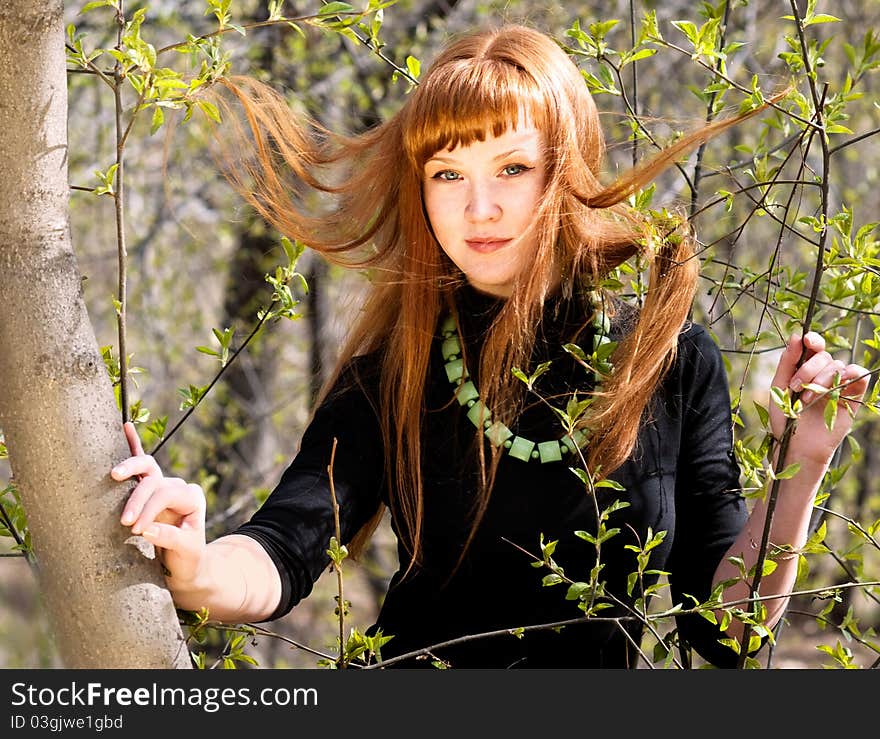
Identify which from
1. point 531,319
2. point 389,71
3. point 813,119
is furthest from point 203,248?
point 813,119

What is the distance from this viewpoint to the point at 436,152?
192 centimetres

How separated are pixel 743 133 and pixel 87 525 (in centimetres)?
445

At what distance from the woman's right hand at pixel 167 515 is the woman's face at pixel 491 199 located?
0.72 m

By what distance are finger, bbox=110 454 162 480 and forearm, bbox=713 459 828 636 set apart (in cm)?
Answer: 92

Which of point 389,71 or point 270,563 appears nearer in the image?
point 270,563

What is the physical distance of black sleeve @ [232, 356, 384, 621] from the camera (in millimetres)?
1742

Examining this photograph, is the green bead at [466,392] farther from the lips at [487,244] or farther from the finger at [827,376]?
the finger at [827,376]

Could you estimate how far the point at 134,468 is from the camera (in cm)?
131

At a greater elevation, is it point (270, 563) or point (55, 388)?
point (55, 388)

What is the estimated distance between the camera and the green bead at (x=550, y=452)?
1.97 m

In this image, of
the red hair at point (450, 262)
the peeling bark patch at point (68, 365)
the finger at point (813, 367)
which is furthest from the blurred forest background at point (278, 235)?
the peeling bark patch at point (68, 365)

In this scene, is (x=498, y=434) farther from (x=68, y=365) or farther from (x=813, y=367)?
(x=68, y=365)

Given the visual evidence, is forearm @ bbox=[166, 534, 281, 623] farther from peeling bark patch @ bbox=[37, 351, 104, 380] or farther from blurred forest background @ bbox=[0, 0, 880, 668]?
blurred forest background @ bbox=[0, 0, 880, 668]
